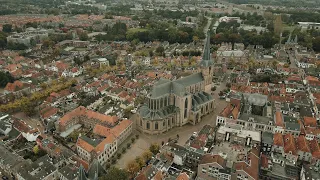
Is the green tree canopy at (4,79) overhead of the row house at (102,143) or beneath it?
overhead

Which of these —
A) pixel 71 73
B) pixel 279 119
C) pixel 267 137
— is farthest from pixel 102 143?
pixel 71 73

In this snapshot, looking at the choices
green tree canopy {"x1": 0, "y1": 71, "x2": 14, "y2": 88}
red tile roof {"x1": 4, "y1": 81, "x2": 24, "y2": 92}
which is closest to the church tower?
red tile roof {"x1": 4, "y1": 81, "x2": 24, "y2": 92}

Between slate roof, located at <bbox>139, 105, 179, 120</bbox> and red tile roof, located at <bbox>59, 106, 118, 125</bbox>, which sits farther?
red tile roof, located at <bbox>59, 106, 118, 125</bbox>

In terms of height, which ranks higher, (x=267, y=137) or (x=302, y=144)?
(x=302, y=144)

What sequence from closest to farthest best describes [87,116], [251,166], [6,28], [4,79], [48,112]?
1. [251,166]
2. [87,116]
3. [48,112]
4. [4,79]
5. [6,28]

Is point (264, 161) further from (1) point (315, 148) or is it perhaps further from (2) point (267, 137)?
(1) point (315, 148)

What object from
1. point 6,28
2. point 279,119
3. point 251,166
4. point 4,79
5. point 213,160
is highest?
point 6,28

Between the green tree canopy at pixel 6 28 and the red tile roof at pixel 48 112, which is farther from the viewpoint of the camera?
the green tree canopy at pixel 6 28

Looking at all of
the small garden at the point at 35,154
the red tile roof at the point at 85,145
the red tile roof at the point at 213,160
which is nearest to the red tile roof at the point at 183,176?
the red tile roof at the point at 213,160

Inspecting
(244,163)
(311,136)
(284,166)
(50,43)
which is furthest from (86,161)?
(50,43)

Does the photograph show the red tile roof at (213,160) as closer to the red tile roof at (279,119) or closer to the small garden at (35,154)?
the red tile roof at (279,119)

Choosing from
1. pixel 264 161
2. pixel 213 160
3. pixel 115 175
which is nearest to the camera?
pixel 115 175


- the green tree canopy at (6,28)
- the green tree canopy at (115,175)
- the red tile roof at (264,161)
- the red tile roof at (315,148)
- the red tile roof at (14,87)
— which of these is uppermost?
the green tree canopy at (6,28)

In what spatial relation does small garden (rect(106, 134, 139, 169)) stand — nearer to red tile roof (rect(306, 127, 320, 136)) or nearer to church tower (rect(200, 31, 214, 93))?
church tower (rect(200, 31, 214, 93))
